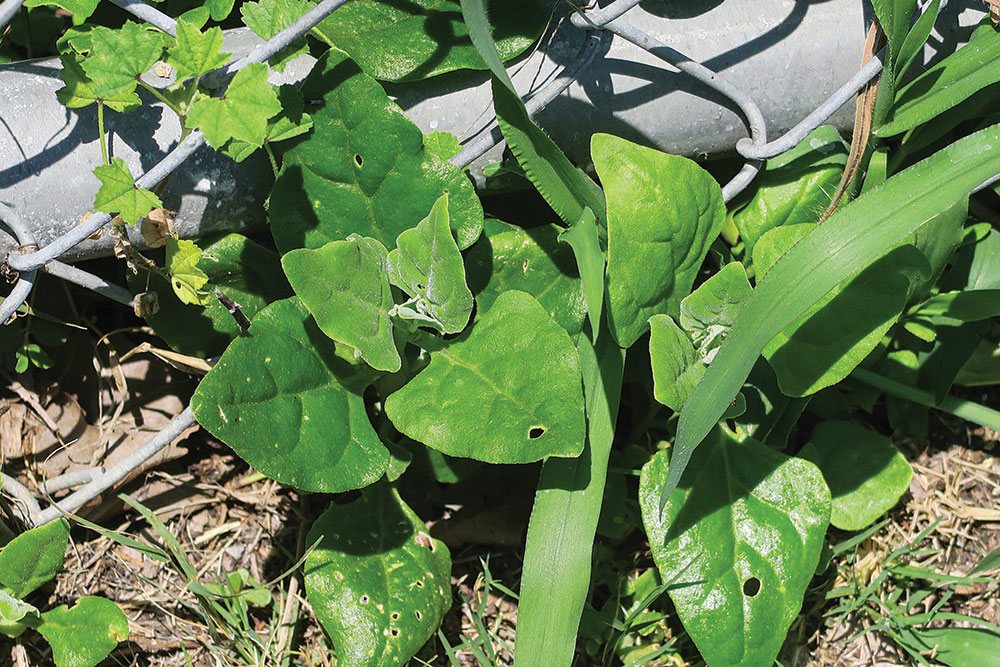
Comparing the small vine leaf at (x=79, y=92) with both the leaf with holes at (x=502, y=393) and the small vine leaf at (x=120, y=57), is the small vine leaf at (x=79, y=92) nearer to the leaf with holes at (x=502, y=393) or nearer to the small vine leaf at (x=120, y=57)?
the small vine leaf at (x=120, y=57)

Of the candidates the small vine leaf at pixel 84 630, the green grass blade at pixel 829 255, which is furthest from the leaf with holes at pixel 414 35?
the small vine leaf at pixel 84 630

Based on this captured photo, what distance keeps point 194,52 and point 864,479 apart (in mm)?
1637

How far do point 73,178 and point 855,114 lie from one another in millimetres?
1441

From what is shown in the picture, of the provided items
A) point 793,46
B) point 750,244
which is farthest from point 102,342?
→ point 793,46

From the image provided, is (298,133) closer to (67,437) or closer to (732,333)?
(732,333)

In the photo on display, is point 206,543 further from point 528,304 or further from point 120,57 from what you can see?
point 120,57

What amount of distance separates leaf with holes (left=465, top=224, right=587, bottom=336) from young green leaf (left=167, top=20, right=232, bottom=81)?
586 millimetres

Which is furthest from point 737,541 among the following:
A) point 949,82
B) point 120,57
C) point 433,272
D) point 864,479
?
point 120,57

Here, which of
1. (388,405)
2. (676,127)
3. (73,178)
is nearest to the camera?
(73,178)

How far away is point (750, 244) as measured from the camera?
1.83 m

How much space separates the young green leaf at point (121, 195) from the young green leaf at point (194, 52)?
173mm

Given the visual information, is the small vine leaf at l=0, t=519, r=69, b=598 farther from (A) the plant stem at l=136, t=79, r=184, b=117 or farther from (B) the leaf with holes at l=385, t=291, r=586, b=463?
(A) the plant stem at l=136, t=79, r=184, b=117

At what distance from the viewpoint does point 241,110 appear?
1343 millimetres

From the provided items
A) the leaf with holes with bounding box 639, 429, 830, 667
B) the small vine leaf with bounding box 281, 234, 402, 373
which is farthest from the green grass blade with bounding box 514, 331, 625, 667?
the small vine leaf with bounding box 281, 234, 402, 373
